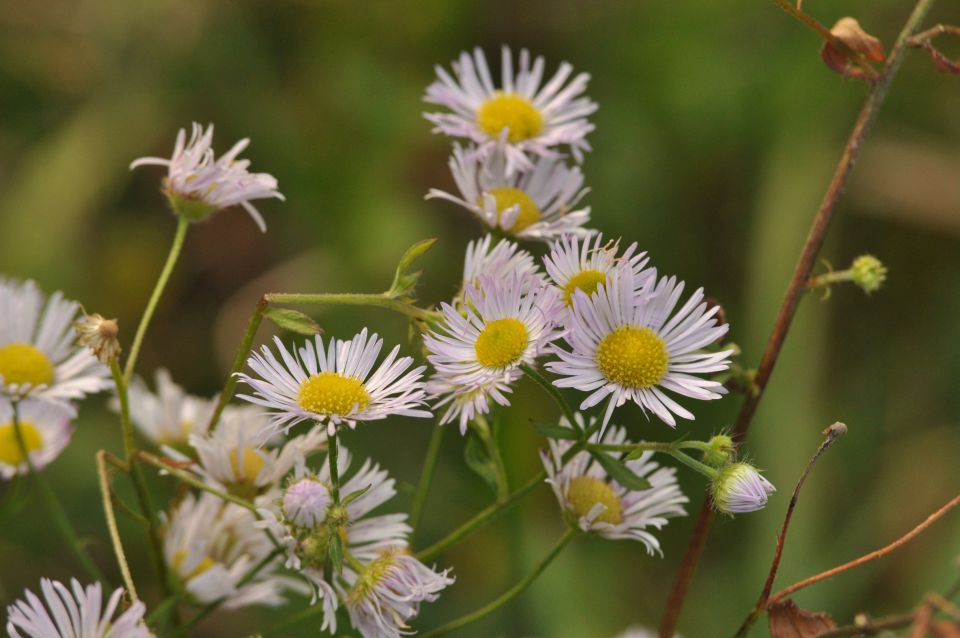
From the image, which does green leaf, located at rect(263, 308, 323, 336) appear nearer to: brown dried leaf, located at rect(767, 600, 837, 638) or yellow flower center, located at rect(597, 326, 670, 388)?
yellow flower center, located at rect(597, 326, 670, 388)

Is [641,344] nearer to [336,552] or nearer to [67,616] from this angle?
[336,552]

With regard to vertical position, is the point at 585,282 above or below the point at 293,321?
above

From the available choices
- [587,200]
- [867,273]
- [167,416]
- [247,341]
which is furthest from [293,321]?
[587,200]

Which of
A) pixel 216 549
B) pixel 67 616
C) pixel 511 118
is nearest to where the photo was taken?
pixel 67 616

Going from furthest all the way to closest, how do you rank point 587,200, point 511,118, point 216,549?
point 587,200 < point 511,118 < point 216,549

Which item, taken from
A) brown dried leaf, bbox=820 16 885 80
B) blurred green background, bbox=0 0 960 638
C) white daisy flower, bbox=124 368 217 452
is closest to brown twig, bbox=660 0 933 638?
brown dried leaf, bbox=820 16 885 80

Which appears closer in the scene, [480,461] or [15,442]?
[480,461]

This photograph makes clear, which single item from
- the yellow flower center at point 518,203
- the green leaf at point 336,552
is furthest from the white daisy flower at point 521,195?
the green leaf at point 336,552

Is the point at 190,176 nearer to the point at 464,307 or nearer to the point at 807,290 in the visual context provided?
the point at 464,307
